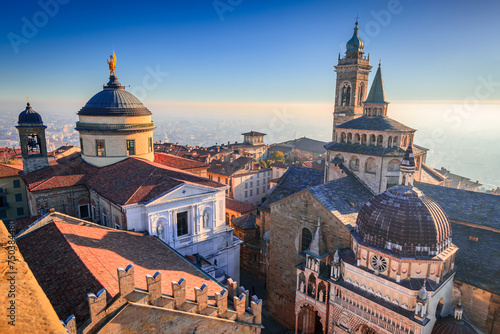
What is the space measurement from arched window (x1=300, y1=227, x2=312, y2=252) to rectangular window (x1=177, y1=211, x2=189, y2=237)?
932 cm

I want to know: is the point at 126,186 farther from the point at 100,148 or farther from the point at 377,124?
the point at 377,124

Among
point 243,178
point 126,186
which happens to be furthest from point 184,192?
point 243,178

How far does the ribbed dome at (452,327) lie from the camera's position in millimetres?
18078

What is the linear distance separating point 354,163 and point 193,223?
15887 millimetres

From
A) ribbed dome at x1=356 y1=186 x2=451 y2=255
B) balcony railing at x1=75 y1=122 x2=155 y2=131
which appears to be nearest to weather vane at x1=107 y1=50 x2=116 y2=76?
balcony railing at x1=75 y1=122 x2=155 y2=131

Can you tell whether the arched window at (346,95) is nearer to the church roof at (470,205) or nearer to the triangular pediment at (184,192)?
the church roof at (470,205)

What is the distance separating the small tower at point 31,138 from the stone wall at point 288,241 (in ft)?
74.1

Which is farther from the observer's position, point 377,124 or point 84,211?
point 377,124

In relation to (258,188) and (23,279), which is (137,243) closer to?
(23,279)

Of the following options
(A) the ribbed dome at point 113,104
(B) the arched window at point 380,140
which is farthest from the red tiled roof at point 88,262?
(B) the arched window at point 380,140

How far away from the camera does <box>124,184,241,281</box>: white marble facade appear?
22766 mm

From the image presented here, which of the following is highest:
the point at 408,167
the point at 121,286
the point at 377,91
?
the point at 377,91

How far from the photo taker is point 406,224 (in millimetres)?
18578

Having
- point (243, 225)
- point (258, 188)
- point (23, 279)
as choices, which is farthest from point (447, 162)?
point (23, 279)
